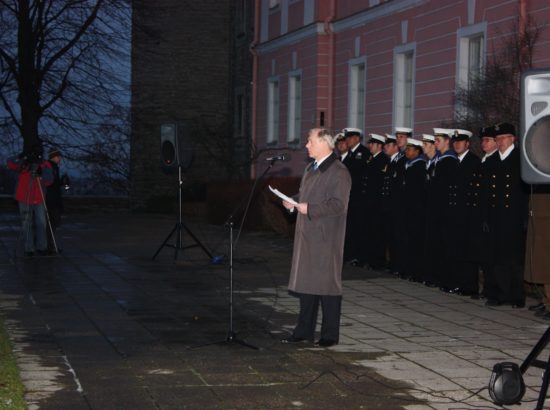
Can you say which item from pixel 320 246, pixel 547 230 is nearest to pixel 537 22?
pixel 547 230

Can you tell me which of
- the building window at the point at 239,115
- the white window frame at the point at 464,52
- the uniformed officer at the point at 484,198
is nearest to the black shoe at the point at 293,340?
the uniformed officer at the point at 484,198

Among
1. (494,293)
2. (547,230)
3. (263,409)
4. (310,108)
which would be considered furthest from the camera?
(310,108)

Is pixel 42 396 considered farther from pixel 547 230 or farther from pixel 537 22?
pixel 537 22

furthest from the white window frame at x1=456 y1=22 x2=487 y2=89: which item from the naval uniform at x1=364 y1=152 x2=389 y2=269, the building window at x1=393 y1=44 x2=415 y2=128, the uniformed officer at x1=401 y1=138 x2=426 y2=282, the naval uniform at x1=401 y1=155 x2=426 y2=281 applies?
the naval uniform at x1=401 y1=155 x2=426 y2=281

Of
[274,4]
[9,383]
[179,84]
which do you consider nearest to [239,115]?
[179,84]

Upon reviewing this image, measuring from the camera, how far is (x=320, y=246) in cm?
1031

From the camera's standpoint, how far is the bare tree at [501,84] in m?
16.1

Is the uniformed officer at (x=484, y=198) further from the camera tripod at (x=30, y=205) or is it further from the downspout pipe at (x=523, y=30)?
the camera tripod at (x=30, y=205)

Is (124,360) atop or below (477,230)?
below

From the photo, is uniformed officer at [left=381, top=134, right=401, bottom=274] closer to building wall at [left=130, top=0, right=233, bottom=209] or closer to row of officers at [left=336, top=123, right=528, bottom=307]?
row of officers at [left=336, top=123, right=528, bottom=307]

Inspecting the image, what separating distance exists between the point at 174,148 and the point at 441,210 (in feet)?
18.0

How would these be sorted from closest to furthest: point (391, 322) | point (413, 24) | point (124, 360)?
point (124, 360)
point (391, 322)
point (413, 24)

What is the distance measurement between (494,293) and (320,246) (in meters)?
4.15

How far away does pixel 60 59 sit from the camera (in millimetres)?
38562
